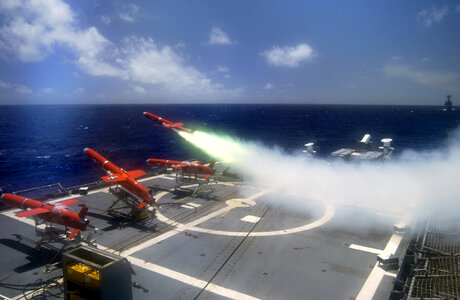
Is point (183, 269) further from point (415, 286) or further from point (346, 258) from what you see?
point (415, 286)

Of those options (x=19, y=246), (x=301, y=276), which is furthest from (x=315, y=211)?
(x=19, y=246)

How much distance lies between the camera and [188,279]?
15000 millimetres

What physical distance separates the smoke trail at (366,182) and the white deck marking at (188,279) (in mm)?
13176

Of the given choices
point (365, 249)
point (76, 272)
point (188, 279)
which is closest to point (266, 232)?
point (365, 249)

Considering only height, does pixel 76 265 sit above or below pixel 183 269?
above

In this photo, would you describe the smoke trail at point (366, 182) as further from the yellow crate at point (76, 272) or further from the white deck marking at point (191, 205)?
the yellow crate at point (76, 272)

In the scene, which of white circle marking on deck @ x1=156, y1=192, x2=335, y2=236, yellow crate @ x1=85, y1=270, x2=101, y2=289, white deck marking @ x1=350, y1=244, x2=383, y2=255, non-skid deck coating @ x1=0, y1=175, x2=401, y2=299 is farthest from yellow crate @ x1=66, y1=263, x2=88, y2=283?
white deck marking @ x1=350, y1=244, x2=383, y2=255

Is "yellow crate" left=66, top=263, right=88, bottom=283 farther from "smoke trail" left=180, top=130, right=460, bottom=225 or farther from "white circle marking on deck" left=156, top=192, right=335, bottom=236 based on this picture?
"smoke trail" left=180, top=130, right=460, bottom=225

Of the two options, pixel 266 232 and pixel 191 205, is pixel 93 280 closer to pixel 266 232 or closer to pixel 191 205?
pixel 266 232

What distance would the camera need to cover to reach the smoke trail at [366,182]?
26.8m

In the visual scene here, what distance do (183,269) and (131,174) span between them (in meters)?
12.6

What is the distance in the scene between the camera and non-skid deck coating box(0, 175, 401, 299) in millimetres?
14359

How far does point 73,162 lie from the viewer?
7700 cm

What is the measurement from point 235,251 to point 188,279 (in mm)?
3885
